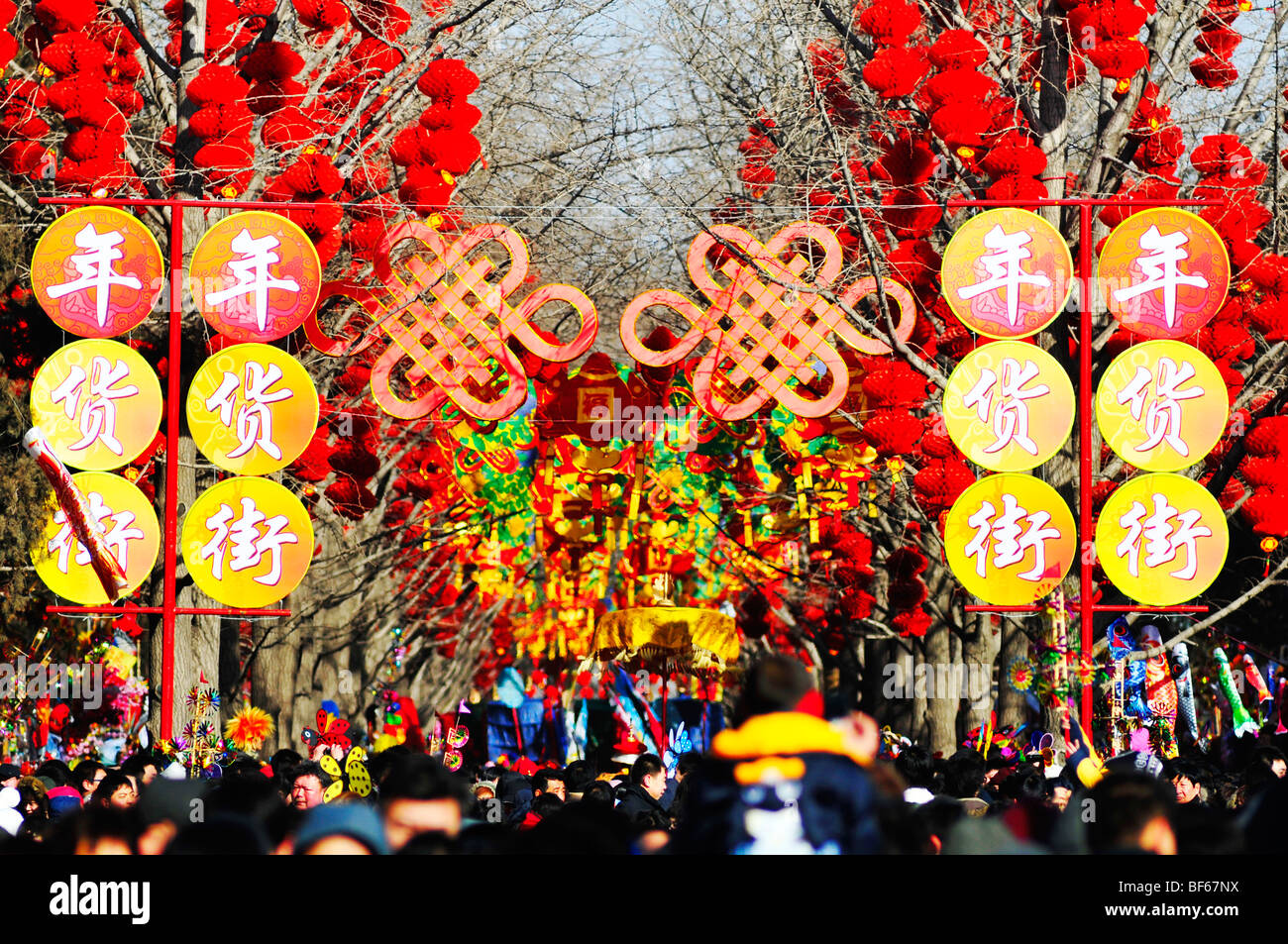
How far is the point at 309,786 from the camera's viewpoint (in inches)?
350

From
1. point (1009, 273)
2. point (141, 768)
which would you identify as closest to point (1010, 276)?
point (1009, 273)

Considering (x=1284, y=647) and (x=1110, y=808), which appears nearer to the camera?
(x=1110, y=808)

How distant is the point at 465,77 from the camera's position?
13.0 metres

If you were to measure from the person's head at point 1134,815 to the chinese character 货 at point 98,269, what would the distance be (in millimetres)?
9002

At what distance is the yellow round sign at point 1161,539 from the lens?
11734 mm

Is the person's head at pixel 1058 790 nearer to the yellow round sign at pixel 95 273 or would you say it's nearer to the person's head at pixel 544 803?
the person's head at pixel 544 803

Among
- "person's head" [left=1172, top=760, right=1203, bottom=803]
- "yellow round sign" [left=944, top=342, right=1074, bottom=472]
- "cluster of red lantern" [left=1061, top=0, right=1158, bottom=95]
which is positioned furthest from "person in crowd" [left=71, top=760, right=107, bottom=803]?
"cluster of red lantern" [left=1061, top=0, right=1158, bottom=95]

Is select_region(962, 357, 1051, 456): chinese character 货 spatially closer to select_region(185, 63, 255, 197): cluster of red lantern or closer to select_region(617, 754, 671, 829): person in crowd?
select_region(617, 754, 671, 829): person in crowd

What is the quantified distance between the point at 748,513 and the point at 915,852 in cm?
1575

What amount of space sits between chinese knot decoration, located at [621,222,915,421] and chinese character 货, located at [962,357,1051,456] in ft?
4.21
